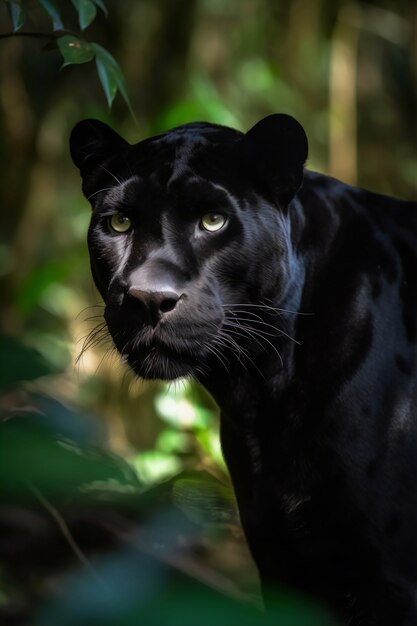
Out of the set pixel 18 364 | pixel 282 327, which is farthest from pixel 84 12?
pixel 18 364

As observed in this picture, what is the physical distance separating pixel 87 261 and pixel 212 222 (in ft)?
8.66

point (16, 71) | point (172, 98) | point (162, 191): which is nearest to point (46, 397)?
point (162, 191)

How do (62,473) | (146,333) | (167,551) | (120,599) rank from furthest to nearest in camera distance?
1. (146,333)
2. (167,551)
3. (62,473)
4. (120,599)

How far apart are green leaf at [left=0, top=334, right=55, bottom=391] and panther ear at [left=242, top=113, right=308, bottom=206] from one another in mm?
1255

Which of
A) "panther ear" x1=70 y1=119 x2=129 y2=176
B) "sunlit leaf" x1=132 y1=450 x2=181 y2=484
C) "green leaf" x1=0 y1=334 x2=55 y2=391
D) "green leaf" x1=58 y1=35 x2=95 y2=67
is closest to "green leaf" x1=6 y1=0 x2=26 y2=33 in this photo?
"green leaf" x1=58 y1=35 x2=95 y2=67

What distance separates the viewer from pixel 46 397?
2.51 feet

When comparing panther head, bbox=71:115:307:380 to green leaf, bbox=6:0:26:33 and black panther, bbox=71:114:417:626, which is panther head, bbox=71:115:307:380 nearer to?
black panther, bbox=71:114:417:626

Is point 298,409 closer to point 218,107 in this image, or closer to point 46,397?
point 46,397

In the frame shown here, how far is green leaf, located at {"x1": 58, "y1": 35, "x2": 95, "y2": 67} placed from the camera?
1648 millimetres

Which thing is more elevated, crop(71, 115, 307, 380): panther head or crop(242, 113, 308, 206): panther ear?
crop(242, 113, 308, 206): panther ear

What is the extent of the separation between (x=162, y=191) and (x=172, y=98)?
2729 mm

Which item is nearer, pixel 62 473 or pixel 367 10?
pixel 62 473

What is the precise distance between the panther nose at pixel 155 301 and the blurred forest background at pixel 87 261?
25cm

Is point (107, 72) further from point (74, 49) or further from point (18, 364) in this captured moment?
point (18, 364)
